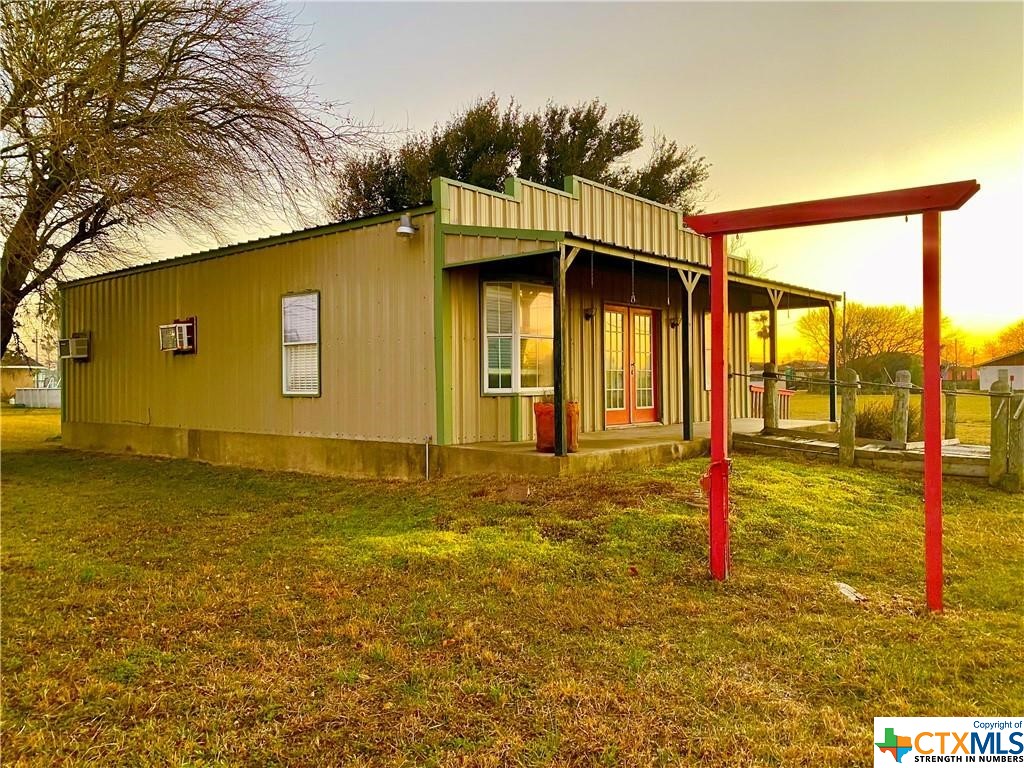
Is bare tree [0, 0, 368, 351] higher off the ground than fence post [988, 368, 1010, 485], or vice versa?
bare tree [0, 0, 368, 351]

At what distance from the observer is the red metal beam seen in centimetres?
368

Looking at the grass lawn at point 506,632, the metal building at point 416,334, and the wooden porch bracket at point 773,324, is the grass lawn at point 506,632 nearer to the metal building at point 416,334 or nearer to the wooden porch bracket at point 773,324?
the metal building at point 416,334

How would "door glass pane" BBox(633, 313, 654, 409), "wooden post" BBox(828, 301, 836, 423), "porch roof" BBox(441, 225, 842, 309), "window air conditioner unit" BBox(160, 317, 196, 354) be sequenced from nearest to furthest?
"porch roof" BBox(441, 225, 842, 309) < "door glass pane" BBox(633, 313, 654, 409) < "window air conditioner unit" BBox(160, 317, 196, 354) < "wooden post" BBox(828, 301, 836, 423)

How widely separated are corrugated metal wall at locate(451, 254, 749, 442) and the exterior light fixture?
70 cm

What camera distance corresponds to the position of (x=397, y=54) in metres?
11.2

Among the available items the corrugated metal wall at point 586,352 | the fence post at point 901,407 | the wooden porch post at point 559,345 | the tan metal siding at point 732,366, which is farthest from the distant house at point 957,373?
the wooden porch post at point 559,345

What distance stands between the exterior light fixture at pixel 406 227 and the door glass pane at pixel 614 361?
358 cm

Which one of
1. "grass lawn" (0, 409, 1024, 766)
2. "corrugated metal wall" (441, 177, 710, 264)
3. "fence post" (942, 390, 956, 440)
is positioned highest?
"corrugated metal wall" (441, 177, 710, 264)

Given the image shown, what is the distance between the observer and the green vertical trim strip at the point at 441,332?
807 centimetres

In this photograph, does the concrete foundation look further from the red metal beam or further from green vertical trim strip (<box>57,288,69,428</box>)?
the red metal beam

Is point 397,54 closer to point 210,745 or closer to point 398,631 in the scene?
point 398,631

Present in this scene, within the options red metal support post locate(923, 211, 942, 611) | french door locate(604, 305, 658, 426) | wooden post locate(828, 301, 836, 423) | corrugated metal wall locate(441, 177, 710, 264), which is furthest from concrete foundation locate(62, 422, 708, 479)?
red metal support post locate(923, 211, 942, 611)

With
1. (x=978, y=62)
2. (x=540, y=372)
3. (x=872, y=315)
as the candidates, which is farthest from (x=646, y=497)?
(x=872, y=315)

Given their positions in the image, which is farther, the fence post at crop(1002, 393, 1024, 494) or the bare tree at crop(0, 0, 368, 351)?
the bare tree at crop(0, 0, 368, 351)
